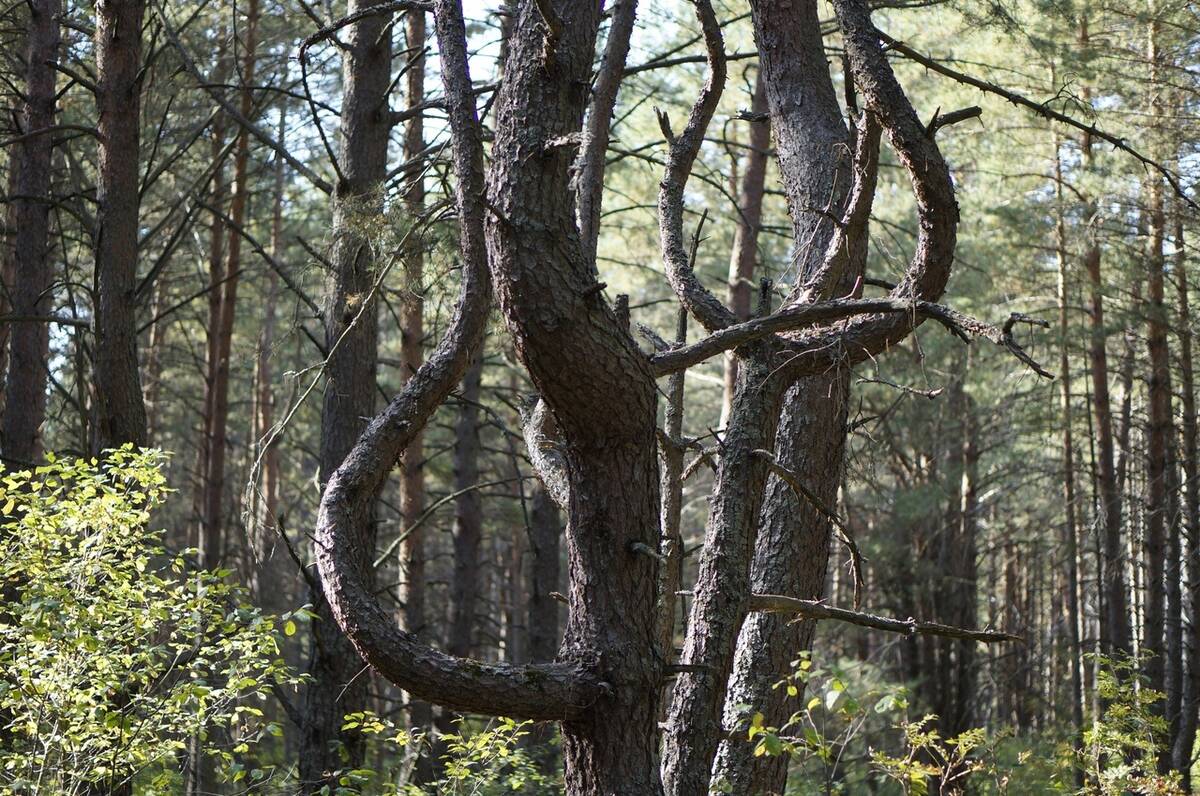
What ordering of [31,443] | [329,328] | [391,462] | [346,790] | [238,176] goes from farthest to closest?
[238,176]
[31,443]
[329,328]
[346,790]
[391,462]

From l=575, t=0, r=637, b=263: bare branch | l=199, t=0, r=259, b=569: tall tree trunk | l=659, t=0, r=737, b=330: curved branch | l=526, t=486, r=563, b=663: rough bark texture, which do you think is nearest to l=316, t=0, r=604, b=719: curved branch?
l=575, t=0, r=637, b=263: bare branch

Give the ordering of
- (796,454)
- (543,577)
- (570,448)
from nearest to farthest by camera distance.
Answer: (570,448)
(796,454)
(543,577)

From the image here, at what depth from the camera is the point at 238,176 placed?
12.1 metres

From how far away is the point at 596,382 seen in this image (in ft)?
9.91

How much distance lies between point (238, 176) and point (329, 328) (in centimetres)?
621

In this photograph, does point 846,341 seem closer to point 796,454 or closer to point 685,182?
point 685,182

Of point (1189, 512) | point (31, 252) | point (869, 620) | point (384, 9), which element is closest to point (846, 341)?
point (869, 620)

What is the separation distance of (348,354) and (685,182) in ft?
11.0

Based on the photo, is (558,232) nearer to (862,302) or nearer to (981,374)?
(862,302)

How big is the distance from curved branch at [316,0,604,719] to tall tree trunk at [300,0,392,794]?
115 inches

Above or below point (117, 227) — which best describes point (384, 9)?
below

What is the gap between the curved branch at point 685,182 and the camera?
3850 millimetres

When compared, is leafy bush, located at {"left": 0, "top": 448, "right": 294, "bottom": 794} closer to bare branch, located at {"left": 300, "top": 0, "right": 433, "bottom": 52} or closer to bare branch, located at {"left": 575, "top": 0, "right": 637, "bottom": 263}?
bare branch, located at {"left": 300, "top": 0, "right": 433, "bottom": 52}

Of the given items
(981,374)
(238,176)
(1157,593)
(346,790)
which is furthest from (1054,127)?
A: (346,790)
